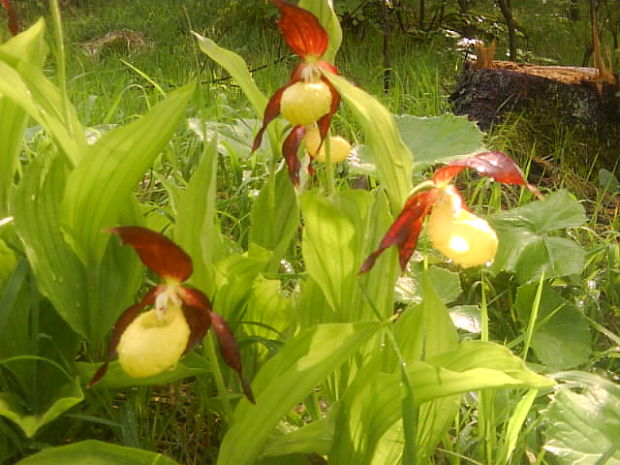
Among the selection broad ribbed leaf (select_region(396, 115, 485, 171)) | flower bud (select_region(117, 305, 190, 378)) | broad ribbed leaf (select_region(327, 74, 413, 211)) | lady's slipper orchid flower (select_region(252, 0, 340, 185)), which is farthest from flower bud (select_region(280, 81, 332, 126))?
broad ribbed leaf (select_region(396, 115, 485, 171))

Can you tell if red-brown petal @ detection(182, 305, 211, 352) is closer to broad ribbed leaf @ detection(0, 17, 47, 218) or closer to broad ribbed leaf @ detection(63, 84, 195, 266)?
broad ribbed leaf @ detection(63, 84, 195, 266)

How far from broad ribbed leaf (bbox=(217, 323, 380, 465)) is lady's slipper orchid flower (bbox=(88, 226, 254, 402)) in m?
0.05

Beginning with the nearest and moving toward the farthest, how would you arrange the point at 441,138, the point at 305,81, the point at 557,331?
the point at 305,81 → the point at 557,331 → the point at 441,138

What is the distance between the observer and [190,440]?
1.09m

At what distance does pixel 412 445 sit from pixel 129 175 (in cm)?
51

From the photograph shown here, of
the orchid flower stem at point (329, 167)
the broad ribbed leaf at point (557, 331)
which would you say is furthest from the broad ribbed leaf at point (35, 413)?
the broad ribbed leaf at point (557, 331)

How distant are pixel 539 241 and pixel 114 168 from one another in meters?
0.96

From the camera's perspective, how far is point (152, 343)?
0.74 meters

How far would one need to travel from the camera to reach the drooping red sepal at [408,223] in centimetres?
81

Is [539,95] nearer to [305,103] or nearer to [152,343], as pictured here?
[305,103]

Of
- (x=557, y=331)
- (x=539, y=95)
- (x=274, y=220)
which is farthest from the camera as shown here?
(x=539, y=95)

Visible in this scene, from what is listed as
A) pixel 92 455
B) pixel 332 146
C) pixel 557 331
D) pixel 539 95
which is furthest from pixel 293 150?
pixel 539 95

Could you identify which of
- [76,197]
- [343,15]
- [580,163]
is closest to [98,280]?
[76,197]

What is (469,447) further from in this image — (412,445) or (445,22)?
(445,22)
